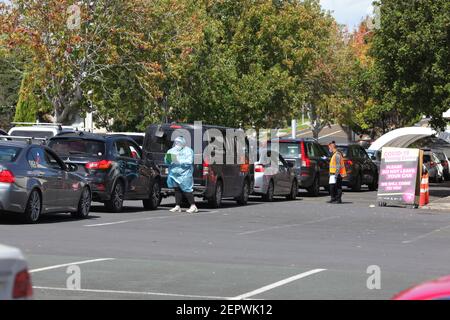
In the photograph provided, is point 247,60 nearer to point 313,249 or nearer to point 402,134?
point 402,134

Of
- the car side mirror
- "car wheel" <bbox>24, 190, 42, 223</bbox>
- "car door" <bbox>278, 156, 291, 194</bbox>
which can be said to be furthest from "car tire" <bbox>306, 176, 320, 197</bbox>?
"car wheel" <bbox>24, 190, 42, 223</bbox>

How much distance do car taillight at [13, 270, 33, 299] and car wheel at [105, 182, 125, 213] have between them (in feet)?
56.7

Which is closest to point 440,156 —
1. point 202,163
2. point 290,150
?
point 290,150

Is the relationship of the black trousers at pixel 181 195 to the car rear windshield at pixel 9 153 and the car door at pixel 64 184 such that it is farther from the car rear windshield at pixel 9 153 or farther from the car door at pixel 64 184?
the car rear windshield at pixel 9 153

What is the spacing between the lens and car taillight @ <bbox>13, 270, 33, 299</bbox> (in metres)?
5.68

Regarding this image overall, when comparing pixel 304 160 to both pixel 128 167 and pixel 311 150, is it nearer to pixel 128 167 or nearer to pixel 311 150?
pixel 311 150

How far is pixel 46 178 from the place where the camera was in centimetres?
1958

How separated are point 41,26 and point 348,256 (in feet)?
89.4

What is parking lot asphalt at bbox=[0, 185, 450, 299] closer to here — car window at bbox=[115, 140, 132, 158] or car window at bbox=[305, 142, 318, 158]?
car window at bbox=[115, 140, 132, 158]

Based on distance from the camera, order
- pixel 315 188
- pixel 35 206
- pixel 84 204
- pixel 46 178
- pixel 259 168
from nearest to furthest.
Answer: pixel 35 206 → pixel 46 178 → pixel 84 204 → pixel 259 168 → pixel 315 188

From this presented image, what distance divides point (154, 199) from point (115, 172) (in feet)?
7.23

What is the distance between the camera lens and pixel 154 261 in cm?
1361

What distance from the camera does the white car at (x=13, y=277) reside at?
559cm
